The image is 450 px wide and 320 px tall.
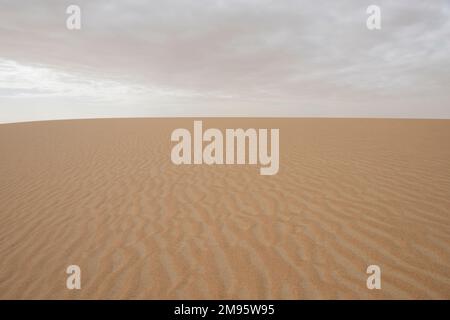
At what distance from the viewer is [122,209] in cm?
507

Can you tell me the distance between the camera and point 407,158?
8.16 m

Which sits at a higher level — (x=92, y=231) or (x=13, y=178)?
(x=13, y=178)

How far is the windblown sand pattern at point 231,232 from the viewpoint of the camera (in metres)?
2.97

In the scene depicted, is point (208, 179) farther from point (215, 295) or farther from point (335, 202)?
point (215, 295)

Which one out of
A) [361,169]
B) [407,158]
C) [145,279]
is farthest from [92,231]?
[407,158]

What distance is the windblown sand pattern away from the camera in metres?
2.97

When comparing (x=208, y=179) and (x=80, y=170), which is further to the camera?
(x=80, y=170)

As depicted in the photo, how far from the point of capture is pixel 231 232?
405 centimetres

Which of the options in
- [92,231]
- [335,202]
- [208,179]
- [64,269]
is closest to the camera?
[64,269]
